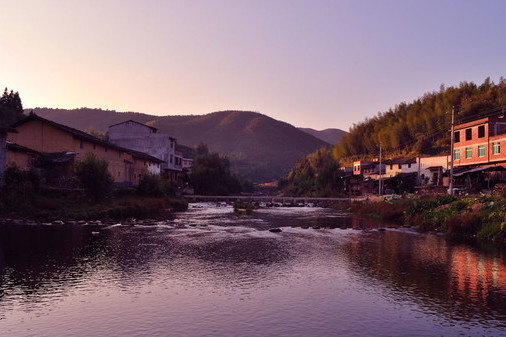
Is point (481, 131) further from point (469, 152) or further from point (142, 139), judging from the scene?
point (142, 139)

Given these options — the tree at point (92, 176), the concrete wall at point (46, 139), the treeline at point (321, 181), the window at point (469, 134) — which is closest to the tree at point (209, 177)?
the treeline at point (321, 181)

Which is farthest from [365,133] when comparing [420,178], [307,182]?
[420,178]

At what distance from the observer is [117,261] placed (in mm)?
20734

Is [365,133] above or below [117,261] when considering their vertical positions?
above

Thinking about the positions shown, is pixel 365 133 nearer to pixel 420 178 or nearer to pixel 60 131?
pixel 420 178

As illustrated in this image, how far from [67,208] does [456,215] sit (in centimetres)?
3314

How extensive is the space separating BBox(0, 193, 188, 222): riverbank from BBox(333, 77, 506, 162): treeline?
7226 cm

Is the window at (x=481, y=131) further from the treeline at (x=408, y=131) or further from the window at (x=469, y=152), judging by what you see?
the treeline at (x=408, y=131)

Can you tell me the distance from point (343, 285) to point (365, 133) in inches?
4955

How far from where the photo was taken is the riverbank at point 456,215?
29797 mm

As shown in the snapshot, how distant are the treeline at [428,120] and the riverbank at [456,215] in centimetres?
5714

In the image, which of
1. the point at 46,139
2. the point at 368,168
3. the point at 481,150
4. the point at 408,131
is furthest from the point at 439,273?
the point at 408,131

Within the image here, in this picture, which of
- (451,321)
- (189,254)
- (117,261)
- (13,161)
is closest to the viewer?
(451,321)

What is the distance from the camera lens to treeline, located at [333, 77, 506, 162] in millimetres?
100688
